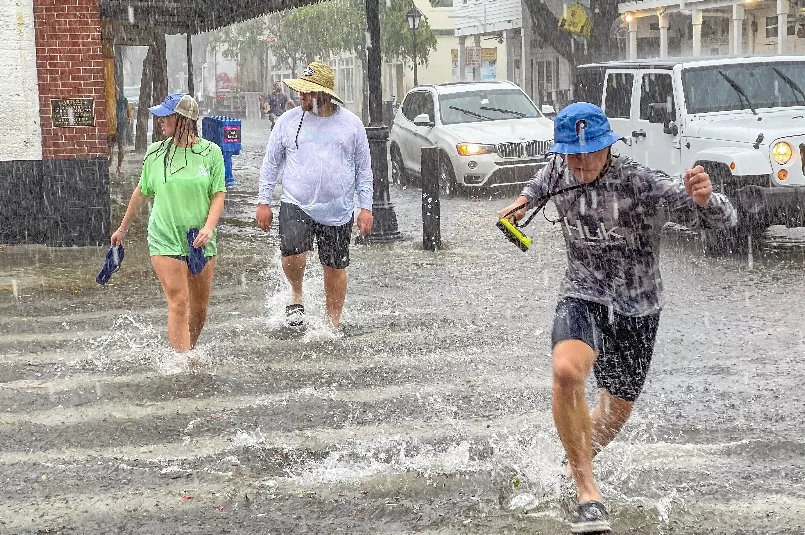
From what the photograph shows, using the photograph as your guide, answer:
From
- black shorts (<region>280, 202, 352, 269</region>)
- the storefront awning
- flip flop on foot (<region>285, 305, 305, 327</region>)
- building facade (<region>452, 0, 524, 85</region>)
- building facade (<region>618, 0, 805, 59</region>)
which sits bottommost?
flip flop on foot (<region>285, 305, 305, 327</region>)

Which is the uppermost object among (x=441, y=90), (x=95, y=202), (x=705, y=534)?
(x=441, y=90)

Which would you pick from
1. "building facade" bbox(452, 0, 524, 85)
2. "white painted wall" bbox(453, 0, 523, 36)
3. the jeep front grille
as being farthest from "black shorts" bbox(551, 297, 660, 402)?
"white painted wall" bbox(453, 0, 523, 36)

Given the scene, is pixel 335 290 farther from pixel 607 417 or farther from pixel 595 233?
pixel 595 233

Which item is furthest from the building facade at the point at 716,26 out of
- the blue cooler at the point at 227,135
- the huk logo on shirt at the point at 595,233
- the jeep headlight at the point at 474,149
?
the huk logo on shirt at the point at 595,233

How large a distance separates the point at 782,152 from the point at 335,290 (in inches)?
199

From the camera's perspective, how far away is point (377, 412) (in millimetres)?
6355

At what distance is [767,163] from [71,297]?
649 centimetres

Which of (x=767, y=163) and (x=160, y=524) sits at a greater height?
(x=767, y=163)

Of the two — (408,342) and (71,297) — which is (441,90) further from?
(408,342)

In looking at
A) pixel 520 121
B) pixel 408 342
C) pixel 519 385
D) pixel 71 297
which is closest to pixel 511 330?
pixel 408 342

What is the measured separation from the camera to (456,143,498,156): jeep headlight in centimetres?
1783

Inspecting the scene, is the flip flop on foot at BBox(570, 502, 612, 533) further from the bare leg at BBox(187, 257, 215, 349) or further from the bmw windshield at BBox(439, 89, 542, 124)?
the bmw windshield at BBox(439, 89, 542, 124)

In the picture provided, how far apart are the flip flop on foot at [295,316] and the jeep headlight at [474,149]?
959 centimetres

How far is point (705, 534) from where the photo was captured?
4.54 meters
